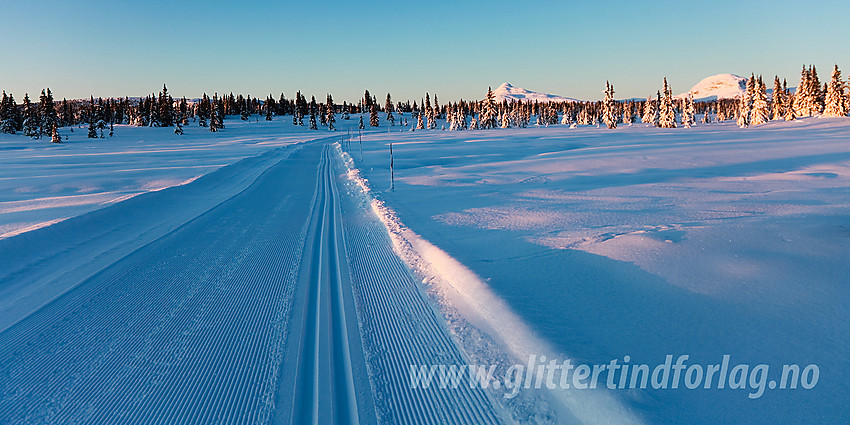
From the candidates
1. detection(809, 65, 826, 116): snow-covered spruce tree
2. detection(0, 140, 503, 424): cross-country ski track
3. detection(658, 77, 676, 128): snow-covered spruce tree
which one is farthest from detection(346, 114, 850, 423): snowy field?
detection(809, 65, 826, 116): snow-covered spruce tree

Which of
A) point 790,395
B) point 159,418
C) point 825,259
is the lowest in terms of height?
point 159,418

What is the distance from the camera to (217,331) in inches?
173

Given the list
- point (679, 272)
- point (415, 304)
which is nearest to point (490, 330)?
point (415, 304)

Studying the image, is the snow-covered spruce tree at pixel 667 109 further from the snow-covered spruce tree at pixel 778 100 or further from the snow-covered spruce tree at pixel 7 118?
the snow-covered spruce tree at pixel 7 118

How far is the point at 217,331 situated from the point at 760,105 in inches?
3724

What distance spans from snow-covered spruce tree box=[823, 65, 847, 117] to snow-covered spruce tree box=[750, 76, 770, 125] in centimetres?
852

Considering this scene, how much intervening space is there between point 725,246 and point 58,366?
8.51 metres

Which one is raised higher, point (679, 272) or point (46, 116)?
point (46, 116)

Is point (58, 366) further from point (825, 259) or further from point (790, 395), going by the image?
point (825, 259)

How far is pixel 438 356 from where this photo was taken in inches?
153

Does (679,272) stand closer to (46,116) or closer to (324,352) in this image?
(324,352)

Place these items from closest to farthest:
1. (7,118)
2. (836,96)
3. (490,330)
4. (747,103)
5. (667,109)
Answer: (490,330) → (836,96) → (747,103) → (667,109) → (7,118)

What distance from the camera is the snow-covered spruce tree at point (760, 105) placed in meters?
70.2

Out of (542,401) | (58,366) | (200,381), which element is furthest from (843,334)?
(58,366)
